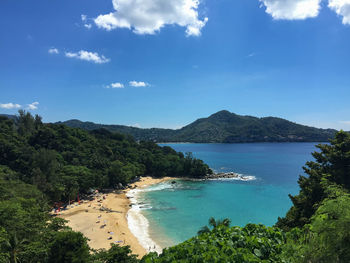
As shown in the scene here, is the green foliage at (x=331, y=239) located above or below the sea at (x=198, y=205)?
above

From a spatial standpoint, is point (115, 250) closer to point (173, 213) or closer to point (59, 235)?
point (59, 235)

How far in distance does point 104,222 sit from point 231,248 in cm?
2887

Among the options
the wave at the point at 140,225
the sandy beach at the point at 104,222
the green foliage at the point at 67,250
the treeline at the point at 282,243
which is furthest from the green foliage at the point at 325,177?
the green foliage at the point at 67,250

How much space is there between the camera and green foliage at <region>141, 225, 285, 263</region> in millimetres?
5273

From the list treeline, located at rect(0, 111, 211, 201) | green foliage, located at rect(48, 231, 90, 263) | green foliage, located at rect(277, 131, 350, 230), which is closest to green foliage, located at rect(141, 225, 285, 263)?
green foliage, located at rect(48, 231, 90, 263)

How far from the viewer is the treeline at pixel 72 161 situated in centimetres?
3841

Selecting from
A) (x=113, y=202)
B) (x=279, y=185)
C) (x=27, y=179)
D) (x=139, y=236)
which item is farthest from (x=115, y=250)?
(x=279, y=185)

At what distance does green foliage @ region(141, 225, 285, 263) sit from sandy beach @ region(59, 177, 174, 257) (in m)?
18.6

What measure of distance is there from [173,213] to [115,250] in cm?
2189

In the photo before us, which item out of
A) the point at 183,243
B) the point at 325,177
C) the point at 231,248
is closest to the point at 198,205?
the point at 325,177

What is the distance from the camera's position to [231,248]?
557 centimetres

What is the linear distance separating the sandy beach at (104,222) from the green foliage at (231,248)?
18.6 m

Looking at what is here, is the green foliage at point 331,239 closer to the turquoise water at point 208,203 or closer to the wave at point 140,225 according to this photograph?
the wave at point 140,225

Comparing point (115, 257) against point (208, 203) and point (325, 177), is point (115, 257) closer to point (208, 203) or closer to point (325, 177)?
point (325, 177)
